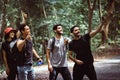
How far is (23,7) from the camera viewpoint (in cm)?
2552

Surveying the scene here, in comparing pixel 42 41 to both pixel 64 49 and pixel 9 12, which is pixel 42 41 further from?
pixel 64 49

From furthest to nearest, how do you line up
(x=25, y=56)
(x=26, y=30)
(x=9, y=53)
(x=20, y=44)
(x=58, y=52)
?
(x=9, y=53) < (x=58, y=52) < (x=25, y=56) < (x=26, y=30) < (x=20, y=44)

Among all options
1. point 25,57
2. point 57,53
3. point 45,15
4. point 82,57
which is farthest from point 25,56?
point 45,15

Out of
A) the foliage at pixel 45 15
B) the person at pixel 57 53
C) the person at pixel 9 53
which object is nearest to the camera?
the person at pixel 57 53

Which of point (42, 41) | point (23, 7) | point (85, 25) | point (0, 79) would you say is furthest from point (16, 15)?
point (0, 79)

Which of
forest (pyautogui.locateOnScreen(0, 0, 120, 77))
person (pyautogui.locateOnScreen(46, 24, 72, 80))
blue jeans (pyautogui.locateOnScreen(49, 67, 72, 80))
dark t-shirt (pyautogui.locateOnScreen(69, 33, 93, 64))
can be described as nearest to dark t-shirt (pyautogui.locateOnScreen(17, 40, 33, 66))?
person (pyautogui.locateOnScreen(46, 24, 72, 80))

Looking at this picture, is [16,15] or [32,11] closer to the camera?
[16,15]

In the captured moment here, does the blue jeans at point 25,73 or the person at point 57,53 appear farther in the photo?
the person at point 57,53

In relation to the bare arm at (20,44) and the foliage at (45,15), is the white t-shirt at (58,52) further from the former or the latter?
the foliage at (45,15)

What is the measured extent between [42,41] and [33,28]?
158cm

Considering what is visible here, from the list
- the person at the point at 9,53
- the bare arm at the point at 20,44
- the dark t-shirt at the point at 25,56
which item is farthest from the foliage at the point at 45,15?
the bare arm at the point at 20,44

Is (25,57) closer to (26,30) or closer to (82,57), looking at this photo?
(26,30)

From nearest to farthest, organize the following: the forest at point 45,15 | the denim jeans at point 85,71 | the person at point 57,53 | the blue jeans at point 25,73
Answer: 1. the blue jeans at point 25,73
2. the denim jeans at point 85,71
3. the person at point 57,53
4. the forest at point 45,15

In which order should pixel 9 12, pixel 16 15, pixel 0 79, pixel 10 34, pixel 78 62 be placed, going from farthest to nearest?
pixel 16 15
pixel 9 12
pixel 0 79
pixel 10 34
pixel 78 62
